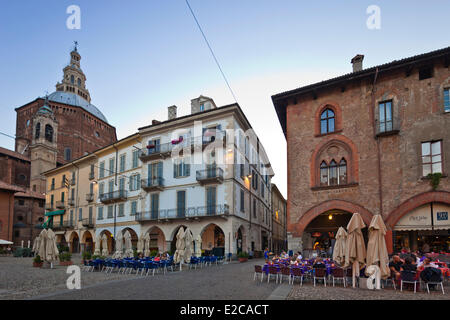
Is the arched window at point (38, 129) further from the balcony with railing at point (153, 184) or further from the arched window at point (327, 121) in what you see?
the arched window at point (327, 121)

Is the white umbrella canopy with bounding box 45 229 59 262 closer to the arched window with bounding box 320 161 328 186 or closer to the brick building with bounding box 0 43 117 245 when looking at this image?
the arched window with bounding box 320 161 328 186

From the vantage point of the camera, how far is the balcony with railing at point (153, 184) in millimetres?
29250

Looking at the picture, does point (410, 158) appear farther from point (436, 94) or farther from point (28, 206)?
point (28, 206)

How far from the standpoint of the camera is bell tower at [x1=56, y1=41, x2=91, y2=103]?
7019cm

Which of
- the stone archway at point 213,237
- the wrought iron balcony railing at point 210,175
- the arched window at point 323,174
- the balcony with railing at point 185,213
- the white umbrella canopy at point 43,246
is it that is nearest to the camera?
the arched window at point 323,174

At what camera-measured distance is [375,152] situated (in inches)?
687

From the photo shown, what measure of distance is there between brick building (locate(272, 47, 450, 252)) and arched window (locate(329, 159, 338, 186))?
6cm

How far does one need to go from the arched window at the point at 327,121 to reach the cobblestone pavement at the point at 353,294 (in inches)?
402

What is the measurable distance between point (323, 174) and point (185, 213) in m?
12.9

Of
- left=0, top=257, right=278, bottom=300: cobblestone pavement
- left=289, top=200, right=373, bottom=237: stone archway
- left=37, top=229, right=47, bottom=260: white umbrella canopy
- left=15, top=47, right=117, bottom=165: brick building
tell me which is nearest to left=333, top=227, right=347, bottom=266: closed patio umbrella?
left=0, top=257, right=278, bottom=300: cobblestone pavement

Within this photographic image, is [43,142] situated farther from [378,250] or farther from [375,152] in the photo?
[378,250]

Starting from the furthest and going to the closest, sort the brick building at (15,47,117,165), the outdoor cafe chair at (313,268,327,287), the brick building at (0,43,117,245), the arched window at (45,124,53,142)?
the brick building at (15,47,117,165)
the arched window at (45,124,53,142)
the brick building at (0,43,117,245)
the outdoor cafe chair at (313,268,327,287)

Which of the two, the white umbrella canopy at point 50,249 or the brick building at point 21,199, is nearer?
the white umbrella canopy at point 50,249

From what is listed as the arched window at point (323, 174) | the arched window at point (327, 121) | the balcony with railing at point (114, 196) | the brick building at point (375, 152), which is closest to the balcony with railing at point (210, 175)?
the brick building at point (375, 152)
